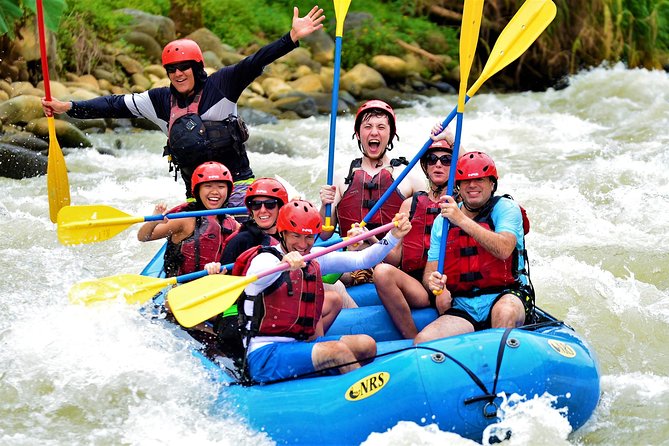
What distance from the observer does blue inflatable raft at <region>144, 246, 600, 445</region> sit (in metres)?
4.02

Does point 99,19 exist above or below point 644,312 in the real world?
above

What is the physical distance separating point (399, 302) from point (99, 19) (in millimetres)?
8589

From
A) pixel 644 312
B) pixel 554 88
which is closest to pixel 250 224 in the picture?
pixel 644 312

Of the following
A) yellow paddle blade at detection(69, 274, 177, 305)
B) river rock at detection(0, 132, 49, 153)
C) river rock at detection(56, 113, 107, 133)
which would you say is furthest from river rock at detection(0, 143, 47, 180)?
yellow paddle blade at detection(69, 274, 177, 305)

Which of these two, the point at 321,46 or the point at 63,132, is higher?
the point at 321,46

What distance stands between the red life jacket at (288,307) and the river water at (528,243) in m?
0.40

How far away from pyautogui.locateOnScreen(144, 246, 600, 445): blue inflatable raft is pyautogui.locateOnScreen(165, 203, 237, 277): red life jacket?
110 centimetres

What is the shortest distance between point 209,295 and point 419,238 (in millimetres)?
1248

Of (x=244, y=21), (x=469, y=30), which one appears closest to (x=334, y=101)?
(x=469, y=30)

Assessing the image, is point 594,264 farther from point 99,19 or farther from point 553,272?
point 99,19

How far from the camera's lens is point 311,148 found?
10883 mm

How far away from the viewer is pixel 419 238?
16.9 feet

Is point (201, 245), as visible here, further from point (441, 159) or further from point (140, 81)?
point (140, 81)

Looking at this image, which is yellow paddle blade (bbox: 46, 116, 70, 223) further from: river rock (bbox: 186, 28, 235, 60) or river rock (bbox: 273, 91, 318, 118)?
river rock (bbox: 186, 28, 235, 60)
